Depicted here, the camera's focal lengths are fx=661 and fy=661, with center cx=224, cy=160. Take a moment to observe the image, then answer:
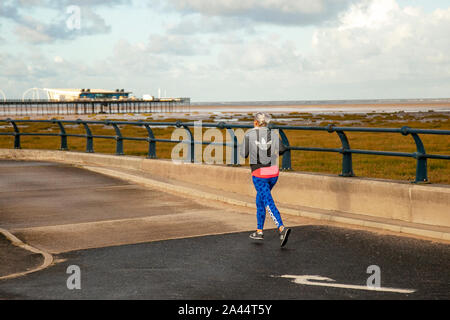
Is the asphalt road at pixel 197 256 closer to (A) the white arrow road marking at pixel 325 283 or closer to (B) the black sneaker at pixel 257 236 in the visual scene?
(A) the white arrow road marking at pixel 325 283

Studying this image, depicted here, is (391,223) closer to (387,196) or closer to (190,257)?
(387,196)

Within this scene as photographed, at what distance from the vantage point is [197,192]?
13.9m

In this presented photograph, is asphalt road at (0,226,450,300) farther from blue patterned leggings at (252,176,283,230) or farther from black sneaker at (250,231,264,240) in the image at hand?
blue patterned leggings at (252,176,283,230)

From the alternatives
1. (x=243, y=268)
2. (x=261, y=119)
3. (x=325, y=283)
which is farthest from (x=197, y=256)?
(x=261, y=119)

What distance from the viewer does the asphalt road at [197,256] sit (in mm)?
6711

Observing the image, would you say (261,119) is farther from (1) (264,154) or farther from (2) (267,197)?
(2) (267,197)

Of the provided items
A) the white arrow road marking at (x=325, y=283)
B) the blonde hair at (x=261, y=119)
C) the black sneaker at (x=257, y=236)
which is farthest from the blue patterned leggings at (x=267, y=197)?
the white arrow road marking at (x=325, y=283)

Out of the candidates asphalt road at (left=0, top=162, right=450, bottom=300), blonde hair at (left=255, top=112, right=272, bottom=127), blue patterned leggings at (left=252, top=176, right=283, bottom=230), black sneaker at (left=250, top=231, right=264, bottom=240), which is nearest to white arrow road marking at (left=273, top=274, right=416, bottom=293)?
asphalt road at (left=0, top=162, right=450, bottom=300)

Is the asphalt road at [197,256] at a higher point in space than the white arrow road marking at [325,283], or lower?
lower

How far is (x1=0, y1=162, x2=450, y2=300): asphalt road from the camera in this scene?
6.71 m

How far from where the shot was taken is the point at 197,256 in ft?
27.6
